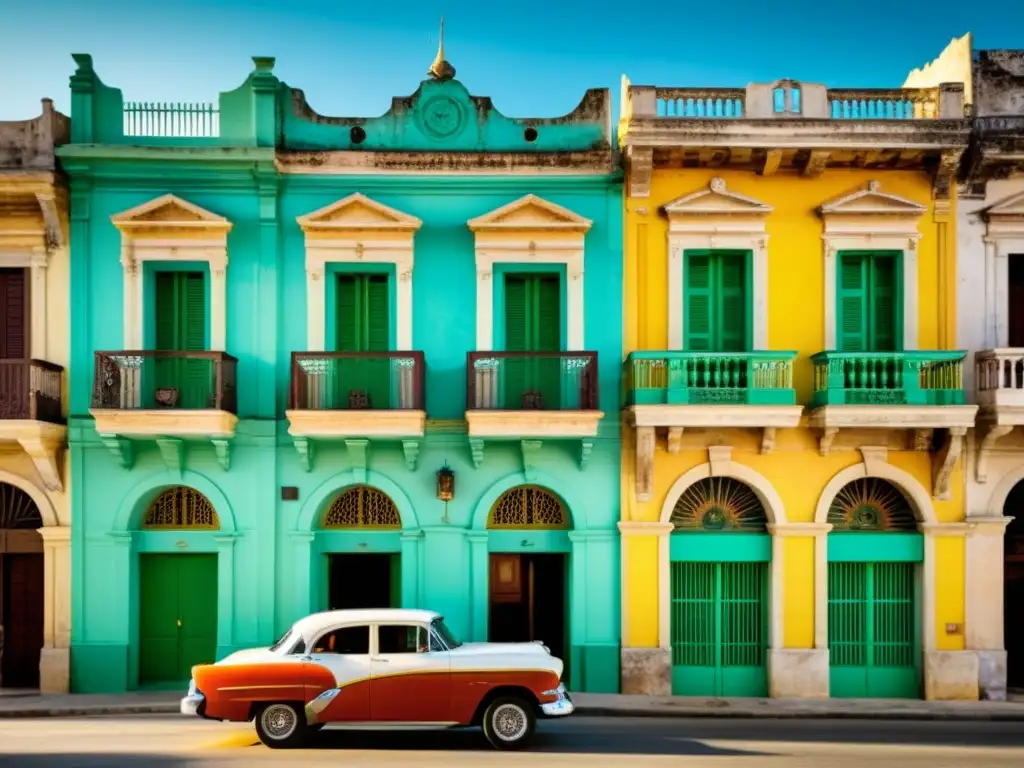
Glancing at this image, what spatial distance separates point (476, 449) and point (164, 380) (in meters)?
4.56

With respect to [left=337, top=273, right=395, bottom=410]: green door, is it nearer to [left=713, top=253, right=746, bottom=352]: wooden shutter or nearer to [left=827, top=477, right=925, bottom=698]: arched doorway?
[left=713, top=253, right=746, bottom=352]: wooden shutter

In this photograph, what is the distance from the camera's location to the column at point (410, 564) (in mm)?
14086

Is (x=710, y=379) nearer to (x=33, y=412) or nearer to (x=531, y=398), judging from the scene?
(x=531, y=398)

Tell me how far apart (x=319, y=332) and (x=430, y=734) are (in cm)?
589

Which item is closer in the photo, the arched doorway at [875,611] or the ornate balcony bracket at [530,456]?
the ornate balcony bracket at [530,456]

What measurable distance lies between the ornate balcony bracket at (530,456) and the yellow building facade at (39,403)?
6576mm

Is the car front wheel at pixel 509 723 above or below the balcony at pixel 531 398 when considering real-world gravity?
below

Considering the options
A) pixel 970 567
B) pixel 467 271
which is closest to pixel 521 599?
pixel 467 271

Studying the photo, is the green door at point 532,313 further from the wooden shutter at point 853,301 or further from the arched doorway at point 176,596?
the arched doorway at point 176,596

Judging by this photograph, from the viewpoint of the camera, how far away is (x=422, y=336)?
1427cm

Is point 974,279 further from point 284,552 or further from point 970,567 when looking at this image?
point 284,552

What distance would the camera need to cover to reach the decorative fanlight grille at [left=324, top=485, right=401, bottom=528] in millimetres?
14422

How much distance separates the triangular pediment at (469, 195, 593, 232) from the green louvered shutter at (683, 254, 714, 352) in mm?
1755

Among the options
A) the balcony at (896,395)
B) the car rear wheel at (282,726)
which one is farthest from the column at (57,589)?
the balcony at (896,395)
